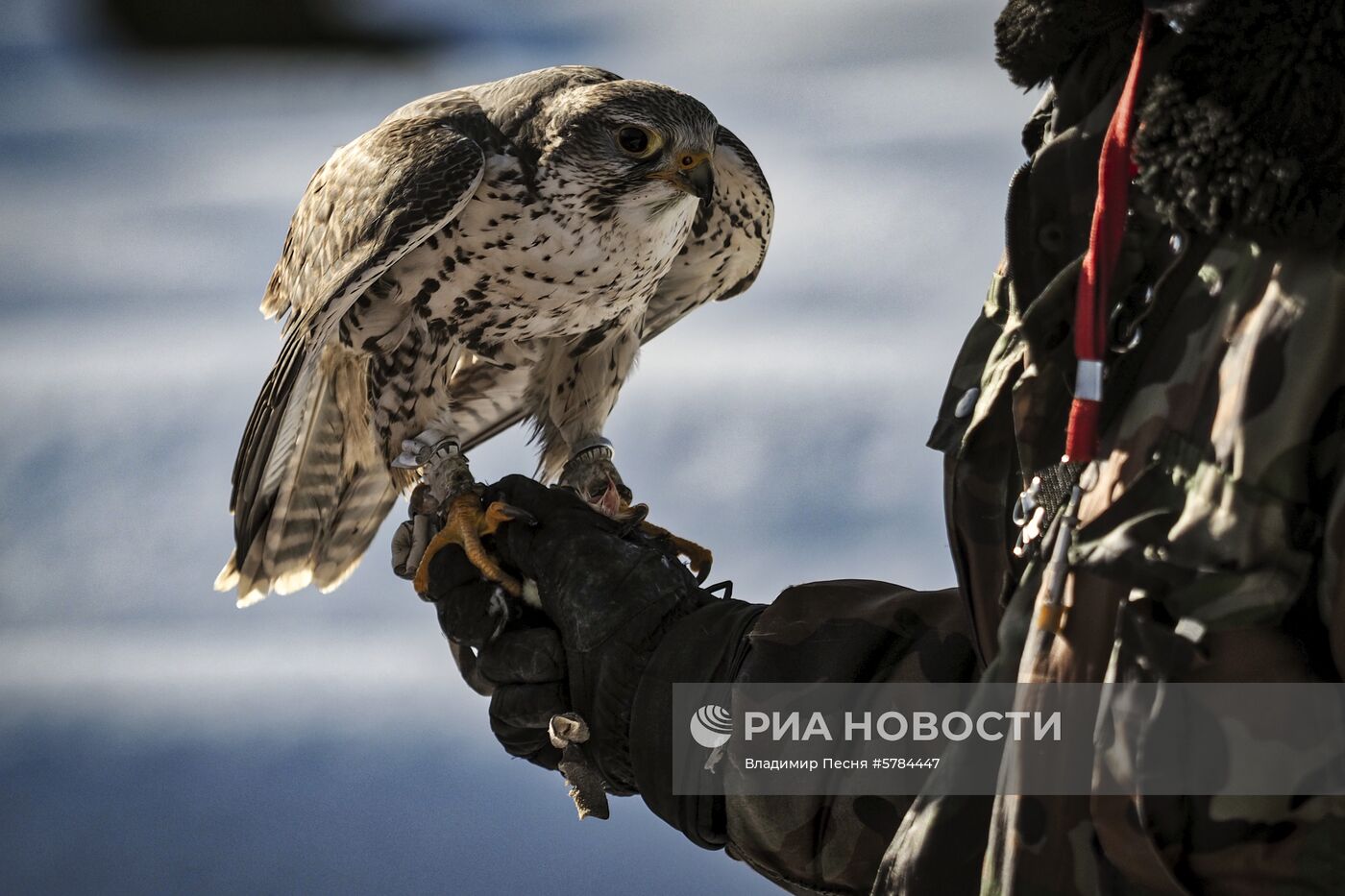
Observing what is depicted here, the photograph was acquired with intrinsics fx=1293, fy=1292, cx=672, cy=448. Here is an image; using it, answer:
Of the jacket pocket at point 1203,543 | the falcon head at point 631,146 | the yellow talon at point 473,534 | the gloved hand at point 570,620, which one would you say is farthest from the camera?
the falcon head at point 631,146

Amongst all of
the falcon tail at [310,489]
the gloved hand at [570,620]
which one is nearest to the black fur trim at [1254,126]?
the gloved hand at [570,620]

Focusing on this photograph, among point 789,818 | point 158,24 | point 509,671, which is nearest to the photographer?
point 789,818

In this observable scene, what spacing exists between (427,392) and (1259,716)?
1990mm

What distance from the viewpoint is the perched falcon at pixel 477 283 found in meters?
2.60

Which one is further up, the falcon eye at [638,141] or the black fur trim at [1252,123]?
the falcon eye at [638,141]

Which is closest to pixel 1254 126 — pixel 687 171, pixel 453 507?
pixel 453 507

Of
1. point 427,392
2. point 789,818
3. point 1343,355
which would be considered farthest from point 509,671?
point 1343,355

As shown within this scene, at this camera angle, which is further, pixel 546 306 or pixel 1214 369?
pixel 546 306

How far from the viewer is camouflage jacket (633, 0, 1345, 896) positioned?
87 centimetres

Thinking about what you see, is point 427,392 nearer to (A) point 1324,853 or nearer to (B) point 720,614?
(B) point 720,614

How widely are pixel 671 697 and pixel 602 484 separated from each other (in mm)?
1115

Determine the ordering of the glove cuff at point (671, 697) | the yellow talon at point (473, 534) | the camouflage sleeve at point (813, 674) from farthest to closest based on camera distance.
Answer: the yellow talon at point (473, 534)
the glove cuff at point (671, 697)
the camouflage sleeve at point (813, 674)

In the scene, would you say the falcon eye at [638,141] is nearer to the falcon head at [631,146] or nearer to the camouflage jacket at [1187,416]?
the falcon head at [631,146]

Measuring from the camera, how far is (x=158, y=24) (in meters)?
2.87
